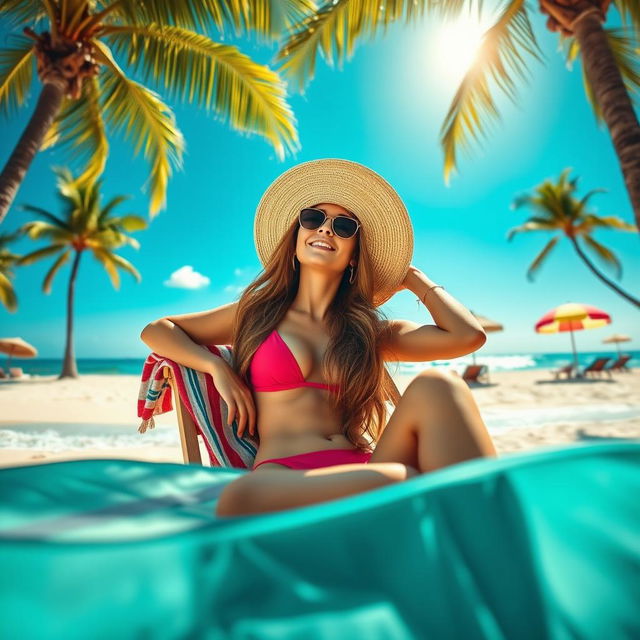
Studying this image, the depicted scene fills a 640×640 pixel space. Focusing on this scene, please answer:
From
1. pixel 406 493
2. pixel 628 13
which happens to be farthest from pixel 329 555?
pixel 628 13

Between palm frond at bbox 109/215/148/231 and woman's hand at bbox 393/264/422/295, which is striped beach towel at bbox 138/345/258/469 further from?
palm frond at bbox 109/215/148/231

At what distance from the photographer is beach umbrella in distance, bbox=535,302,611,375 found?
563 inches

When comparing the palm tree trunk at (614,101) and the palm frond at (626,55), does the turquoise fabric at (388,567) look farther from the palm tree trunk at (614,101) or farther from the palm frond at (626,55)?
the palm frond at (626,55)

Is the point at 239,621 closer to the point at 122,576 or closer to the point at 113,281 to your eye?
the point at 122,576

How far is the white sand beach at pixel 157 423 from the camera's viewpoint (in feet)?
16.1

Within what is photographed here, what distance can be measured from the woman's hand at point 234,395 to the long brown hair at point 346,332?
0.44 feet

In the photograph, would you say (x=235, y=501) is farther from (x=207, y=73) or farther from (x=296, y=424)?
(x=207, y=73)

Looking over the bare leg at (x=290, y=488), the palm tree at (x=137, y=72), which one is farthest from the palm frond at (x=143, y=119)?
the bare leg at (x=290, y=488)

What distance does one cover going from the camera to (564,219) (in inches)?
662

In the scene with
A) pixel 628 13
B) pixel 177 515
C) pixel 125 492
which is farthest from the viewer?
pixel 628 13

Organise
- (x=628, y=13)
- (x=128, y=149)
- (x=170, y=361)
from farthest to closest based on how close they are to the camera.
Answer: (x=128, y=149)
(x=628, y=13)
(x=170, y=361)

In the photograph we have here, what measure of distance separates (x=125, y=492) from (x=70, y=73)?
6.04 meters

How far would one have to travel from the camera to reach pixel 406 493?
0.53m

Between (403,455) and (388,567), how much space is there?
29.1 inches
